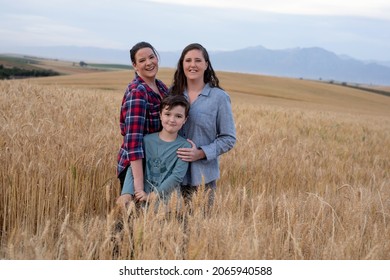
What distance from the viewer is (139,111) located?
10.5 ft

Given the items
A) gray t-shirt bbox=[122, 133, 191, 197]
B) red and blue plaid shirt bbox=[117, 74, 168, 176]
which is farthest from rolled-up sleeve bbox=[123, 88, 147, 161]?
gray t-shirt bbox=[122, 133, 191, 197]

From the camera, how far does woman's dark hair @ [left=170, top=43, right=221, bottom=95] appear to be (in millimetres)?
3379

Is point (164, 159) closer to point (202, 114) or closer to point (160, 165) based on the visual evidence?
point (160, 165)

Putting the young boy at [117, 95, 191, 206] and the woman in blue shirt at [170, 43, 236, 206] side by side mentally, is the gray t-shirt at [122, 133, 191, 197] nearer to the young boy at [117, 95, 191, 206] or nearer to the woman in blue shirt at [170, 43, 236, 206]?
the young boy at [117, 95, 191, 206]

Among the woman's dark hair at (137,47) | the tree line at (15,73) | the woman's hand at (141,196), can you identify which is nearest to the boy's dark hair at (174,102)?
the woman's dark hair at (137,47)

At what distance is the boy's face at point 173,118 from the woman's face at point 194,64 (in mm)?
329

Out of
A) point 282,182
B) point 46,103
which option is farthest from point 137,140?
point 46,103

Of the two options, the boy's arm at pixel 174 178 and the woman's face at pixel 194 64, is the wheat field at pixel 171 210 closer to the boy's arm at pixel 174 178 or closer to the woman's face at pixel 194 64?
the boy's arm at pixel 174 178

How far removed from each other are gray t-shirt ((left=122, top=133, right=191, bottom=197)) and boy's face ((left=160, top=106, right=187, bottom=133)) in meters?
0.14

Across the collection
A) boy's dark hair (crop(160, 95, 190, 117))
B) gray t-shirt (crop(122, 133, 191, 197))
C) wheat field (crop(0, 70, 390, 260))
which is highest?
boy's dark hair (crop(160, 95, 190, 117))

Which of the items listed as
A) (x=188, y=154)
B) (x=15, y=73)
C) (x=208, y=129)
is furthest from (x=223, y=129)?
(x=15, y=73)

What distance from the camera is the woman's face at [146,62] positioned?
3285mm
